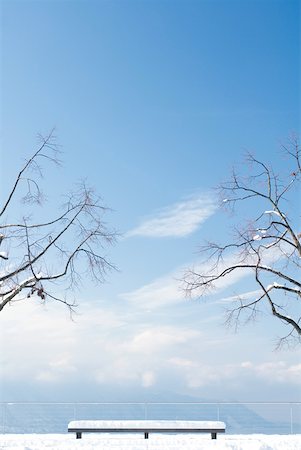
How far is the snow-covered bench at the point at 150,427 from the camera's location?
1302 cm

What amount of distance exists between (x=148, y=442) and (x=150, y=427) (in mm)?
554

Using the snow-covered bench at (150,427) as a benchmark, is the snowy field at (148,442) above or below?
below

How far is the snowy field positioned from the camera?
1237 cm

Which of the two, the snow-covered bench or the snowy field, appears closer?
the snowy field

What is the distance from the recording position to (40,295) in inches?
439

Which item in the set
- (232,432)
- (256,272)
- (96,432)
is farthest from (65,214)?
(232,432)

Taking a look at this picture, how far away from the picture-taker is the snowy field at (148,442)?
40.6ft

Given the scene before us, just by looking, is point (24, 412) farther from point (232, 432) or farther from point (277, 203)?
point (277, 203)

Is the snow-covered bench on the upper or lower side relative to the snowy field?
upper

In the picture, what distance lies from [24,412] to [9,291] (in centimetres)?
604

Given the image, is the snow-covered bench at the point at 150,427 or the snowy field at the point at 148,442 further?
the snow-covered bench at the point at 150,427

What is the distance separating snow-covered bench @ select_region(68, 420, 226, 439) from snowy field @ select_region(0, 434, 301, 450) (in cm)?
28

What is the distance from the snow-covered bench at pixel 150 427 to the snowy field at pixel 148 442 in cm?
28

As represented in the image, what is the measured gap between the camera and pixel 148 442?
13406mm
